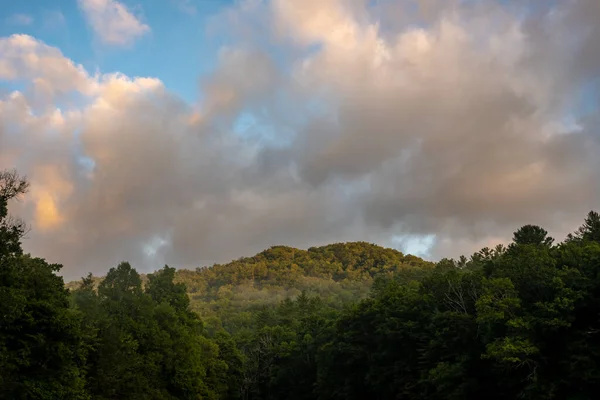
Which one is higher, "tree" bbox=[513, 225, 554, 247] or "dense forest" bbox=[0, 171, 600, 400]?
"tree" bbox=[513, 225, 554, 247]

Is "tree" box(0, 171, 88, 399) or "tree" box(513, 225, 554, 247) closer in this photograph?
"tree" box(0, 171, 88, 399)

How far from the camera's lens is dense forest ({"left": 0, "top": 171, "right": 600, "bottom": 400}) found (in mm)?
37031

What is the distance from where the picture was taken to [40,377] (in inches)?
1460

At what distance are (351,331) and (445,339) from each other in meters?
22.6

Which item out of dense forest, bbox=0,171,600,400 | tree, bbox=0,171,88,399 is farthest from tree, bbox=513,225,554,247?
tree, bbox=0,171,88,399

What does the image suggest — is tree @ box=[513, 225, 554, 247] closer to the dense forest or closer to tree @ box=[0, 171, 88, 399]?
the dense forest

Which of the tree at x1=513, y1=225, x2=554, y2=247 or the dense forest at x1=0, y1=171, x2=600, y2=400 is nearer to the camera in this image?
the dense forest at x1=0, y1=171, x2=600, y2=400

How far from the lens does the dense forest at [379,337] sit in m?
37.0

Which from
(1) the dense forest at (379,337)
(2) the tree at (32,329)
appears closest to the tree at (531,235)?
(1) the dense forest at (379,337)

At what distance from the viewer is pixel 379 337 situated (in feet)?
219

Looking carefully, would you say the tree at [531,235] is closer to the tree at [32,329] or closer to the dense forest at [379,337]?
the dense forest at [379,337]

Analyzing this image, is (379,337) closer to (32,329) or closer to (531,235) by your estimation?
(531,235)

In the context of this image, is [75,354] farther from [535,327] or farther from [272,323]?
[272,323]

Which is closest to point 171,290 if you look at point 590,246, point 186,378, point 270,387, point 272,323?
point 186,378
